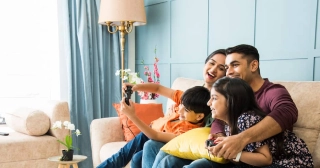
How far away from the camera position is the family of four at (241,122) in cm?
143

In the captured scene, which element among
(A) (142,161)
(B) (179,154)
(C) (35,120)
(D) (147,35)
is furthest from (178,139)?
(D) (147,35)

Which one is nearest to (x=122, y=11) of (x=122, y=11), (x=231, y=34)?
(x=122, y=11)

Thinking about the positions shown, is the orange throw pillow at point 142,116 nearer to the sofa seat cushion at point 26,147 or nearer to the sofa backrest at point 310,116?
the sofa seat cushion at point 26,147

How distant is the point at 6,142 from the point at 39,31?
58.3 inches

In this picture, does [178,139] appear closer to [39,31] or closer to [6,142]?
[6,142]

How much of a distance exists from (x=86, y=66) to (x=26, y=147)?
1.14 m

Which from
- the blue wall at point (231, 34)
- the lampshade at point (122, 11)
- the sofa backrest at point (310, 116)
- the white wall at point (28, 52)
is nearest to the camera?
the sofa backrest at point (310, 116)

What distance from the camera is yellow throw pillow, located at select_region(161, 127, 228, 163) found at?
5.30ft

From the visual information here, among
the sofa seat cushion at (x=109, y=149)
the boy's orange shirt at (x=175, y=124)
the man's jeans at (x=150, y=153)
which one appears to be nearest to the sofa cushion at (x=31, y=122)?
the sofa seat cushion at (x=109, y=149)

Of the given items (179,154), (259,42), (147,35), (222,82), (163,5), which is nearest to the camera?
(222,82)

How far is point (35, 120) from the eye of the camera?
2725 mm

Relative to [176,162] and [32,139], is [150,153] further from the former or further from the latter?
[32,139]

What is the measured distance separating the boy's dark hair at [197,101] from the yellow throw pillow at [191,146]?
179mm

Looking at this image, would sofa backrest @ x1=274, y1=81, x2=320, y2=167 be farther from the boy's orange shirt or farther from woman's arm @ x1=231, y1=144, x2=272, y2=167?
the boy's orange shirt
